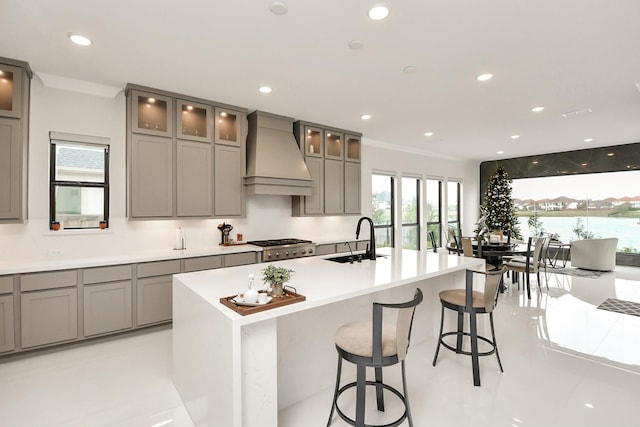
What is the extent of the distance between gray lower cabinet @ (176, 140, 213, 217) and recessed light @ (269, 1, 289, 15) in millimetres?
2378

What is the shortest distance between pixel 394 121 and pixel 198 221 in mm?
3509

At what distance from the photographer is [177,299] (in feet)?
7.84

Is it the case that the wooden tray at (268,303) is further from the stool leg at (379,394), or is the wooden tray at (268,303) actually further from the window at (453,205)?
the window at (453,205)

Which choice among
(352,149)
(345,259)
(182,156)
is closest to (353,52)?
(345,259)

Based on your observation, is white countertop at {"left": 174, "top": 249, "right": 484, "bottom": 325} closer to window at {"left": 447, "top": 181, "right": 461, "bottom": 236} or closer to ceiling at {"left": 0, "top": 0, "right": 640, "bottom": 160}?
ceiling at {"left": 0, "top": 0, "right": 640, "bottom": 160}

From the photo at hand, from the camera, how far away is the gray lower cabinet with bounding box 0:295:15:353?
2.95m

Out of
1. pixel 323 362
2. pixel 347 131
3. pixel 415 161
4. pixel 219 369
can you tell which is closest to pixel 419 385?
pixel 323 362

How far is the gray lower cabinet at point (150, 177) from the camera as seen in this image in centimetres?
380

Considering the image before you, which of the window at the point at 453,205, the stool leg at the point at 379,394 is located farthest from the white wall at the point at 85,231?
the window at the point at 453,205

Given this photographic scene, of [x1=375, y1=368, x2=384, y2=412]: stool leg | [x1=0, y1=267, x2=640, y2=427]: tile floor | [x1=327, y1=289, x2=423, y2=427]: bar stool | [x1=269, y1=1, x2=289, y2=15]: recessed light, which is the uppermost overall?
[x1=269, y1=1, x2=289, y2=15]: recessed light

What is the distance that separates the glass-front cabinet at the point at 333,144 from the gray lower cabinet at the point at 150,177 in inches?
103

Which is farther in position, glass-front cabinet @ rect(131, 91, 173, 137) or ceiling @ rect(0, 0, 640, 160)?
glass-front cabinet @ rect(131, 91, 173, 137)

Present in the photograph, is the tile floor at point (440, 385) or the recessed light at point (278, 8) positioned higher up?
the recessed light at point (278, 8)

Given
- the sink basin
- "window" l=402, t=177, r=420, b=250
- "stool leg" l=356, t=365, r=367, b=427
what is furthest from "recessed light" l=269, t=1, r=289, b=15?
"window" l=402, t=177, r=420, b=250
